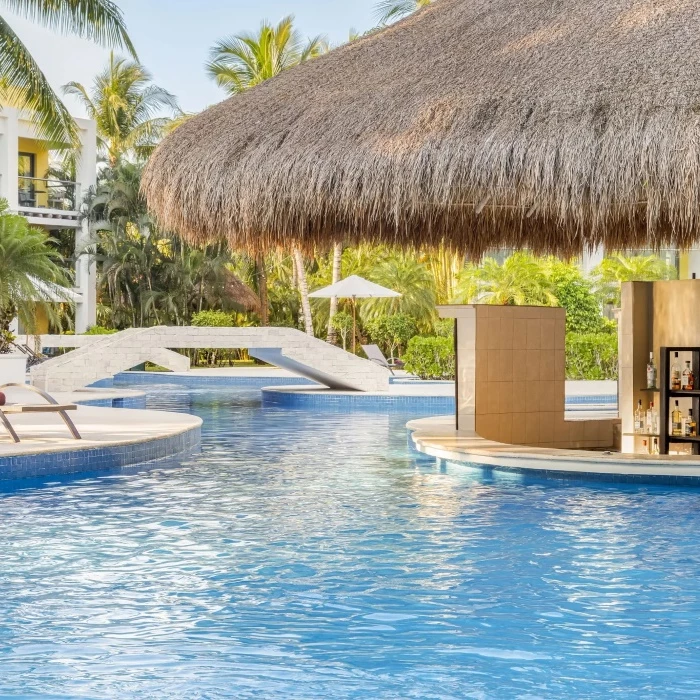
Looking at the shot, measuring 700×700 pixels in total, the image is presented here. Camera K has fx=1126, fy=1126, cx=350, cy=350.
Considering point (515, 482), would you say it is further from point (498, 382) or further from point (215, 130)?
point (215, 130)

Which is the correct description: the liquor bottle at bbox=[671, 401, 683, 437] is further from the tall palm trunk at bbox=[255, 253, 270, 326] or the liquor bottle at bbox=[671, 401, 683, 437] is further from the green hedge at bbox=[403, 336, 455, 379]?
the tall palm trunk at bbox=[255, 253, 270, 326]

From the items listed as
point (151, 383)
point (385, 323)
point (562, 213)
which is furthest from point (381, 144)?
point (385, 323)

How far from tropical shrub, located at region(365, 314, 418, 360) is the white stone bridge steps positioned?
867 cm

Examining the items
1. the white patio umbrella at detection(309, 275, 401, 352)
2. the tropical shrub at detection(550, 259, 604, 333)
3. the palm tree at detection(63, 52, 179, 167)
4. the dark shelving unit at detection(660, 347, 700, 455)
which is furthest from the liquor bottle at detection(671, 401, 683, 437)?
the palm tree at detection(63, 52, 179, 167)

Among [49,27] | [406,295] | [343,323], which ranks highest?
[49,27]

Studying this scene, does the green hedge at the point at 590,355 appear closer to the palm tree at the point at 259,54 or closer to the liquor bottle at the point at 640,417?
the palm tree at the point at 259,54

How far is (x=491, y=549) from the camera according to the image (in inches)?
248

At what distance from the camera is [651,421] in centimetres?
983

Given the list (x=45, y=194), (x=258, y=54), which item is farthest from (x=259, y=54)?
(x=45, y=194)

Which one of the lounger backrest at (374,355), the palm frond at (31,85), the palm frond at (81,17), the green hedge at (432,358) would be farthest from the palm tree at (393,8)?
the palm frond at (31,85)

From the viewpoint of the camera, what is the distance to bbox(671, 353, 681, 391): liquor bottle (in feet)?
31.1

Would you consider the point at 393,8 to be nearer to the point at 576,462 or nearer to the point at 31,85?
the point at 31,85

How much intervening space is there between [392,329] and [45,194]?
35.1ft

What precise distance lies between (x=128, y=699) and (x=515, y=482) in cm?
550
